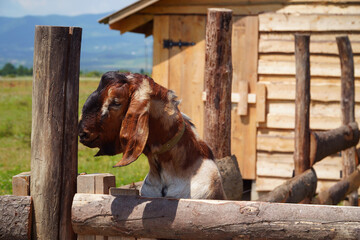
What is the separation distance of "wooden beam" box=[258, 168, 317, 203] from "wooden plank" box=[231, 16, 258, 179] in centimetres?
305

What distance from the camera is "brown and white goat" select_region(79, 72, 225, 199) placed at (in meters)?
3.12

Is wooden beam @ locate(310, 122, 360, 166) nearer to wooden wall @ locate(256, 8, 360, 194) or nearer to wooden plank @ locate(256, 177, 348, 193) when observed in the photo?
wooden wall @ locate(256, 8, 360, 194)

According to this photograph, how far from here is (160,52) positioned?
10016mm

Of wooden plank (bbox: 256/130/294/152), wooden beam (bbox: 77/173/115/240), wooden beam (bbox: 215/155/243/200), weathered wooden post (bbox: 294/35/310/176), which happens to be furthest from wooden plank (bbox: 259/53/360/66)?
wooden beam (bbox: 77/173/115/240)

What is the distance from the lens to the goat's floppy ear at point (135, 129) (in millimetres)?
3051

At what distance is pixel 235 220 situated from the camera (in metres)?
3.12

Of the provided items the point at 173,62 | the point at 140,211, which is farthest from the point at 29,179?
the point at 173,62

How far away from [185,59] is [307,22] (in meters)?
2.23

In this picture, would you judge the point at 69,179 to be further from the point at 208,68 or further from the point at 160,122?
the point at 208,68

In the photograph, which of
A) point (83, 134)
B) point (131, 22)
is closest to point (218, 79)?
→ point (83, 134)

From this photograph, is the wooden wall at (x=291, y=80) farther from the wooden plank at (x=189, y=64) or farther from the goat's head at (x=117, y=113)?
the goat's head at (x=117, y=113)

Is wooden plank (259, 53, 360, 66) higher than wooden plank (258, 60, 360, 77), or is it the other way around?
wooden plank (259, 53, 360, 66)

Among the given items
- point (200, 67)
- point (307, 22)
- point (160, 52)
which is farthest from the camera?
point (160, 52)

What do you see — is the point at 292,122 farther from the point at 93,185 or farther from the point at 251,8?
the point at 93,185
